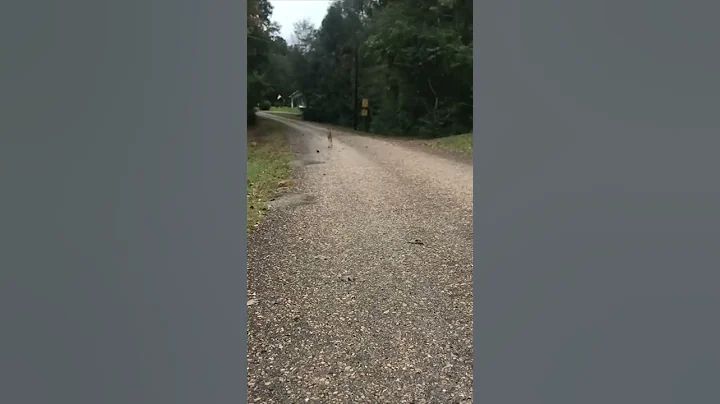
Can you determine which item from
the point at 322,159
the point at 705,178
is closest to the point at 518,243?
the point at 705,178

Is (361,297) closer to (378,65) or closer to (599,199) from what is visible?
(599,199)

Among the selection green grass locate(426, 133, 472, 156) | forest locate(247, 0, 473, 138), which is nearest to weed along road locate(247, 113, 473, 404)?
green grass locate(426, 133, 472, 156)

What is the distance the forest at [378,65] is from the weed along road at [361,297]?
8574 mm

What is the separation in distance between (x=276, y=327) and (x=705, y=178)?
2354 millimetres

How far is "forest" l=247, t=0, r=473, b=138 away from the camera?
1490 cm

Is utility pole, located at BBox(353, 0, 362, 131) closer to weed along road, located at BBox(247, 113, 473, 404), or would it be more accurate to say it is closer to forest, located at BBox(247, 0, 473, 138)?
forest, located at BBox(247, 0, 473, 138)

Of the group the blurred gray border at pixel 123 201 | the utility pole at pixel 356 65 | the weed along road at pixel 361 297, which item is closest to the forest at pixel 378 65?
the utility pole at pixel 356 65

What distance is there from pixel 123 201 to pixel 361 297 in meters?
2.39

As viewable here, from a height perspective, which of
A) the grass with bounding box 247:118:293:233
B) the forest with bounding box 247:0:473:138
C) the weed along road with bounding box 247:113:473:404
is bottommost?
the weed along road with bounding box 247:113:473:404

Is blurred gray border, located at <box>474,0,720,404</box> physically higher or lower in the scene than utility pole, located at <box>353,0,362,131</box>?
lower

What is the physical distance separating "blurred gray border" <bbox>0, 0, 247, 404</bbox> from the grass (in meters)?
3.34

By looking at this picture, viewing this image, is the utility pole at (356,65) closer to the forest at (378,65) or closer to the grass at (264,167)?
the forest at (378,65)

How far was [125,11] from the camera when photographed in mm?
1423

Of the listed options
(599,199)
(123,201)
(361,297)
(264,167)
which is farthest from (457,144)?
(123,201)
